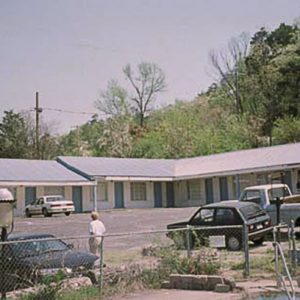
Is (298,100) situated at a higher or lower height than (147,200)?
higher

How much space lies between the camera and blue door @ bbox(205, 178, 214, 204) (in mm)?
44162

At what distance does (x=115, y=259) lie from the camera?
1529cm

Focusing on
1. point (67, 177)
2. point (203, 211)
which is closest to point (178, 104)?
point (67, 177)

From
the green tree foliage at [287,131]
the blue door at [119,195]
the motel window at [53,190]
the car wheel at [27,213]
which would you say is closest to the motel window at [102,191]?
the blue door at [119,195]

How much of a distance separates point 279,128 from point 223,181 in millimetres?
14801

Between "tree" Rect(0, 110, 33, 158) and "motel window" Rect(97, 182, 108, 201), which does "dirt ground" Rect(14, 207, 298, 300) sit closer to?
"motel window" Rect(97, 182, 108, 201)

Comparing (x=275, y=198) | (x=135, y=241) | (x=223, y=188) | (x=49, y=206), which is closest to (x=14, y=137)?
(x=49, y=206)

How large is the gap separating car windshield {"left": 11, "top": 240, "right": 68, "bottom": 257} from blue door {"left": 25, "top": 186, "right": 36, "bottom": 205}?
28.9 metres

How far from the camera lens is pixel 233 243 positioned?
16.5 metres

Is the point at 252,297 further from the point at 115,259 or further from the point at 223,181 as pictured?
the point at 223,181

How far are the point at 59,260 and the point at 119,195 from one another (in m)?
33.8

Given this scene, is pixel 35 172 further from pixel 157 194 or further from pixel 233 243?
pixel 233 243

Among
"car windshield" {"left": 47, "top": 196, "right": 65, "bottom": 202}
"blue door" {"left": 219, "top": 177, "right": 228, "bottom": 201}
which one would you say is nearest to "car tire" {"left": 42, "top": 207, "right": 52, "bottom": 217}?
"car windshield" {"left": 47, "top": 196, "right": 65, "bottom": 202}

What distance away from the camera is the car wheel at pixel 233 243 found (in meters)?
16.2
